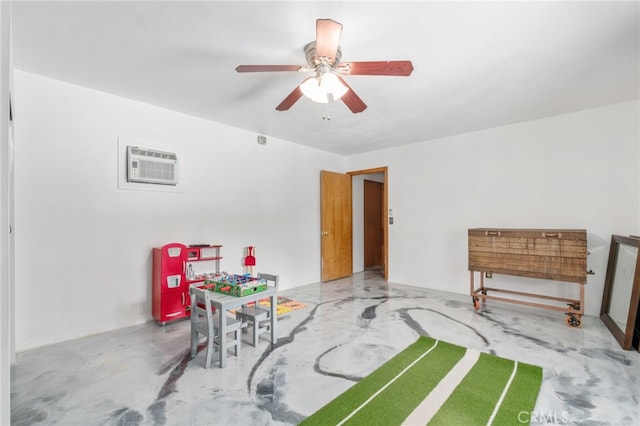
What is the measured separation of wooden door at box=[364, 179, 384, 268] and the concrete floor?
324 centimetres

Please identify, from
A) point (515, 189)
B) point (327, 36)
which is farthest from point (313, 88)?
point (515, 189)

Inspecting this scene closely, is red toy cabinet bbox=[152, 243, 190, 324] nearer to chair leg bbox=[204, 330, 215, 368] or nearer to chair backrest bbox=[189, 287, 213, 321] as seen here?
chair backrest bbox=[189, 287, 213, 321]

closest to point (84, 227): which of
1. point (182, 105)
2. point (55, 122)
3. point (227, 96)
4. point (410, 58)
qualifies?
point (55, 122)

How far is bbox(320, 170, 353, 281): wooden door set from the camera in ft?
18.9

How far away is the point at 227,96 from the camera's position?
3295mm

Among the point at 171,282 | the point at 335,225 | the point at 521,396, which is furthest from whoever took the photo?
the point at 335,225

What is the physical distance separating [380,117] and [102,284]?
12.5ft

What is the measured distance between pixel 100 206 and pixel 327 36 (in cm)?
294

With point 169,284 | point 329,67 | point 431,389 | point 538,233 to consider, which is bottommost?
point 431,389

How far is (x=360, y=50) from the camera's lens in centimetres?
239

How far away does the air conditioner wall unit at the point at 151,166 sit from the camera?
3383mm

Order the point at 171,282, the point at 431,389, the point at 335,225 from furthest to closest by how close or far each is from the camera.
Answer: the point at 335,225, the point at 171,282, the point at 431,389

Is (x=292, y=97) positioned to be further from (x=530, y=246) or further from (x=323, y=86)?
(x=530, y=246)

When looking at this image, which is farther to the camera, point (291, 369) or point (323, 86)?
point (291, 369)
